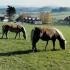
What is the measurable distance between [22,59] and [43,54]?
2102 millimetres

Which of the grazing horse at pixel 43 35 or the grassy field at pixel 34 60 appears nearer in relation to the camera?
the grassy field at pixel 34 60

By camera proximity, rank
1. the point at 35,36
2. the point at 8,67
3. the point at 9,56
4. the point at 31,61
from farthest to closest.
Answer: the point at 35,36 < the point at 9,56 < the point at 31,61 < the point at 8,67

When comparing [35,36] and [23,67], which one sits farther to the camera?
[35,36]

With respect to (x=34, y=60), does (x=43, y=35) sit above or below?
above

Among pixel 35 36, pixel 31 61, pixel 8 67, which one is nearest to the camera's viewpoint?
pixel 8 67

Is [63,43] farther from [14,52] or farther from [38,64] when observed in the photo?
[38,64]

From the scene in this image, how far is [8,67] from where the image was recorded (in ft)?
47.8

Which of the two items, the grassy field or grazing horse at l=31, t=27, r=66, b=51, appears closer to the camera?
the grassy field

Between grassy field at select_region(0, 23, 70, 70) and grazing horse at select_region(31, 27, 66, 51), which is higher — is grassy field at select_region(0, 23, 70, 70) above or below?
below

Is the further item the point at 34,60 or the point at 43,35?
the point at 43,35

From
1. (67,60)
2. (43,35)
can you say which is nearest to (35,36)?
(43,35)

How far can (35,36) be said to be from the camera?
742 inches

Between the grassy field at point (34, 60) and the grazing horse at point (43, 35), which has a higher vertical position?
the grazing horse at point (43, 35)

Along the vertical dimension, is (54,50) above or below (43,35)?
below
